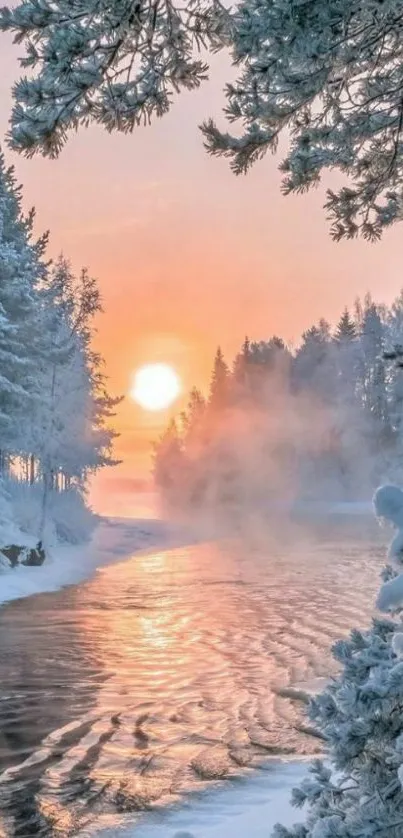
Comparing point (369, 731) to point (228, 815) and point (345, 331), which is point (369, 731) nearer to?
point (228, 815)

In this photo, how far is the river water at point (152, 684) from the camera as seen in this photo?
757cm

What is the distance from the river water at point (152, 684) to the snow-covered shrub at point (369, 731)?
4067 mm

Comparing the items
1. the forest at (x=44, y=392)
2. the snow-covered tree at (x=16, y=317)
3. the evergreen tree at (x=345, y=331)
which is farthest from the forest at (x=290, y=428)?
the snow-covered tree at (x=16, y=317)

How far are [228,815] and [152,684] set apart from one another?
5.51 meters

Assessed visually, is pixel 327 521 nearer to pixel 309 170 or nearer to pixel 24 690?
pixel 24 690

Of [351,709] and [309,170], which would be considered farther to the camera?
[309,170]

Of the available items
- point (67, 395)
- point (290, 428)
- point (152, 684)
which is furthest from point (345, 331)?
point (152, 684)

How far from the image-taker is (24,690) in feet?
38.0

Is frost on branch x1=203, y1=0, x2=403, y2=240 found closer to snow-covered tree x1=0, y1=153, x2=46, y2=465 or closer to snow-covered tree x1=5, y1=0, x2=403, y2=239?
snow-covered tree x1=5, y1=0, x2=403, y2=239

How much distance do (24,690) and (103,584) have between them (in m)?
13.6

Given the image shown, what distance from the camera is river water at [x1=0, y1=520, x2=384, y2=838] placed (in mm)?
7566

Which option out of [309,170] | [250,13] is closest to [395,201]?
[309,170]

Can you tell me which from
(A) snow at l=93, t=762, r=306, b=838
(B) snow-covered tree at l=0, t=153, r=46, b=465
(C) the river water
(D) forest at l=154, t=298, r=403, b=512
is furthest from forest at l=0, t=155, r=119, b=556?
(D) forest at l=154, t=298, r=403, b=512

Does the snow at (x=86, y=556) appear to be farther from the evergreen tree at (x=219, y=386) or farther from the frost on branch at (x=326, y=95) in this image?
the evergreen tree at (x=219, y=386)
